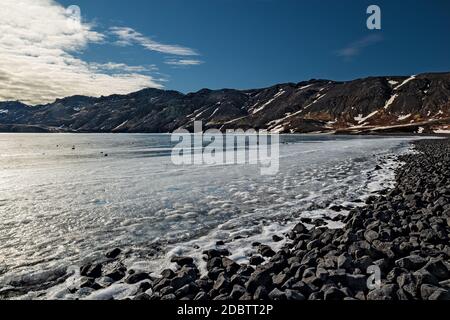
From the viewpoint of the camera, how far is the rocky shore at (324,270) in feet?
18.5

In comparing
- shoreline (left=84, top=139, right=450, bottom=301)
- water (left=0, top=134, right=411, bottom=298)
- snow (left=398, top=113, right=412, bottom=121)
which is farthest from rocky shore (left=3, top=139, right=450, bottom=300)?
snow (left=398, top=113, right=412, bottom=121)

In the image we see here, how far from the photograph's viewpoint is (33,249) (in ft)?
28.9

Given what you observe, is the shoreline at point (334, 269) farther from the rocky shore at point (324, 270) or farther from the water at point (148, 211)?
the water at point (148, 211)

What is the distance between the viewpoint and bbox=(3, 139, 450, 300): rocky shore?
5.64m

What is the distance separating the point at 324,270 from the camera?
6254 millimetres

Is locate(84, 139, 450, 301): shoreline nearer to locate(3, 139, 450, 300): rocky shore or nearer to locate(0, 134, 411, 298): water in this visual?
locate(3, 139, 450, 300): rocky shore

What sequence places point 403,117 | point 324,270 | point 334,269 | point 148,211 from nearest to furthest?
point 324,270 < point 334,269 < point 148,211 < point 403,117

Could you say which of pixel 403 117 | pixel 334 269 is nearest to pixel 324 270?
pixel 334 269

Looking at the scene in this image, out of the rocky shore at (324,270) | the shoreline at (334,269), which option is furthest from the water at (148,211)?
the shoreline at (334,269)

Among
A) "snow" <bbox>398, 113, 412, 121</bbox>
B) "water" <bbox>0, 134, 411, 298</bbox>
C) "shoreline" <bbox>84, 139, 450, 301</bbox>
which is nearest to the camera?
"shoreline" <bbox>84, 139, 450, 301</bbox>

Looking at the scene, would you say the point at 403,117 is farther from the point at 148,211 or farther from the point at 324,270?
the point at 324,270
